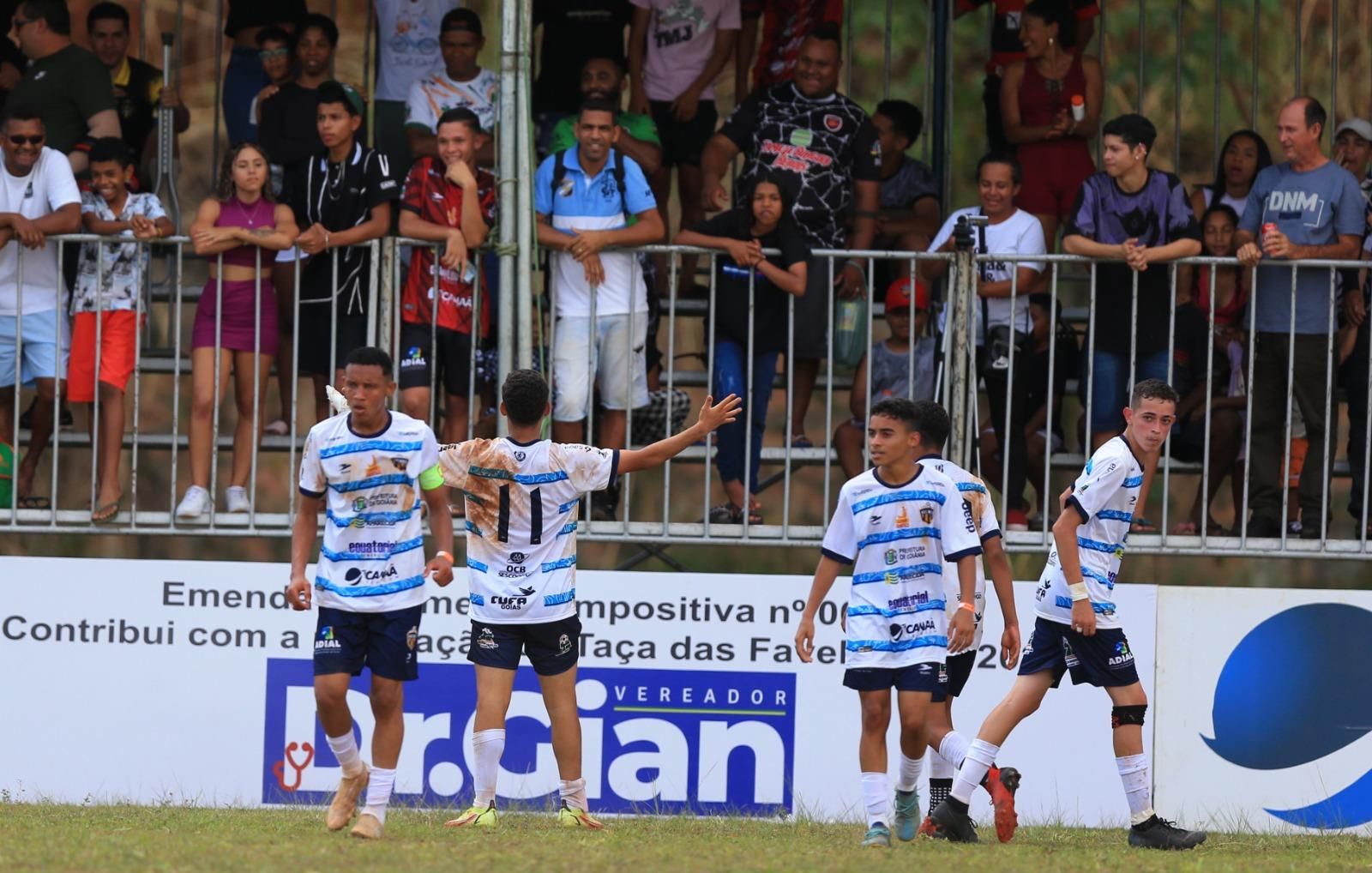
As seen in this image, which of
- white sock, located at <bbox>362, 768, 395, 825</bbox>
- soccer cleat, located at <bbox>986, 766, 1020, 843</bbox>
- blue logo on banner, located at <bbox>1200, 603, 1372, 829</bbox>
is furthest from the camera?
blue logo on banner, located at <bbox>1200, 603, 1372, 829</bbox>

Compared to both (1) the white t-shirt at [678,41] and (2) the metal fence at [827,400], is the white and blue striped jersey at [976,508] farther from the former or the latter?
(1) the white t-shirt at [678,41]

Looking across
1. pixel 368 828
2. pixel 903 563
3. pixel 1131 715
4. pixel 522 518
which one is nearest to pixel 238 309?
pixel 522 518

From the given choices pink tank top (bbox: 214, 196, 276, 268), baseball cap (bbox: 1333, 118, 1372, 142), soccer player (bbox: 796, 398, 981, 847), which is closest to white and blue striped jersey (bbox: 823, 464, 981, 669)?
soccer player (bbox: 796, 398, 981, 847)

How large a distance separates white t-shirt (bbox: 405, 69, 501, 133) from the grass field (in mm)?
3945

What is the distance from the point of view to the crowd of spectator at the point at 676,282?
398 inches

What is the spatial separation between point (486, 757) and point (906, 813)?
1.69m

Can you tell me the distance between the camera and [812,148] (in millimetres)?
10758

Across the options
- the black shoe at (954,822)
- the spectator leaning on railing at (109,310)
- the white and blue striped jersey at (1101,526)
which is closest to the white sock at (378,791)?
the black shoe at (954,822)

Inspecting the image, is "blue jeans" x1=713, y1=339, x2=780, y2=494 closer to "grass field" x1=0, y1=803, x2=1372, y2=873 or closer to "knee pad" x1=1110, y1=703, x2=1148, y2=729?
"grass field" x1=0, y1=803, x2=1372, y2=873

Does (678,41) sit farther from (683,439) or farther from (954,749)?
(954,749)

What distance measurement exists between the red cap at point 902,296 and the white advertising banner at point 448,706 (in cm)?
168

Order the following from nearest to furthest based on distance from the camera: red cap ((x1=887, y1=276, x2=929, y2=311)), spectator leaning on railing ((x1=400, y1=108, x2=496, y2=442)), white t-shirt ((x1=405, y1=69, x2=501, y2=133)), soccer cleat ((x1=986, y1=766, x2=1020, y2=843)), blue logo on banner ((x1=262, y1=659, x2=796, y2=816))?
soccer cleat ((x1=986, y1=766, x2=1020, y2=843))
blue logo on banner ((x1=262, y1=659, x2=796, y2=816))
spectator leaning on railing ((x1=400, y1=108, x2=496, y2=442))
red cap ((x1=887, y1=276, x2=929, y2=311))
white t-shirt ((x1=405, y1=69, x2=501, y2=133))

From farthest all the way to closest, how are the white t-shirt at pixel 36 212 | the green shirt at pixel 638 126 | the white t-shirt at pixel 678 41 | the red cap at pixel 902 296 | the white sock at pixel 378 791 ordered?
1. the white t-shirt at pixel 678 41
2. the green shirt at pixel 638 126
3. the red cap at pixel 902 296
4. the white t-shirt at pixel 36 212
5. the white sock at pixel 378 791

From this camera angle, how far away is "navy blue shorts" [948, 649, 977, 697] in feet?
27.7
